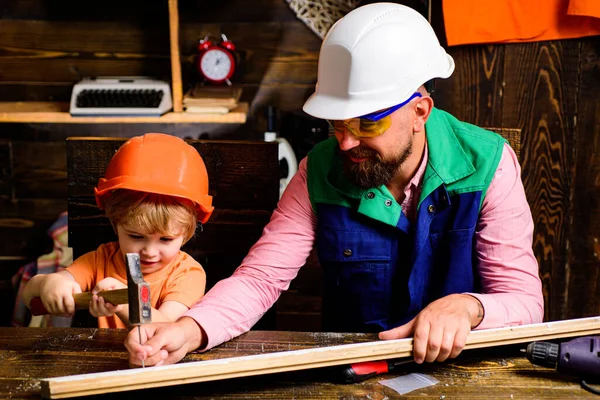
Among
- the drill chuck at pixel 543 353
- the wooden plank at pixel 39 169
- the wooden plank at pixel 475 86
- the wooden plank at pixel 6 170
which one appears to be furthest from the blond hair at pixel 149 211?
the wooden plank at pixel 6 170

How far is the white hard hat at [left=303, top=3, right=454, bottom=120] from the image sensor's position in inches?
65.0

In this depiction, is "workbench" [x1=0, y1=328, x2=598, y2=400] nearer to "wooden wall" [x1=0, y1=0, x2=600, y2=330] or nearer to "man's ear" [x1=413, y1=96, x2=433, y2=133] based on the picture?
"man's ear" [x1=413, y1=96, x2=433, y2=133]

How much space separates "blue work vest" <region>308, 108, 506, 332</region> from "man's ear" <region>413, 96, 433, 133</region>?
59 mm

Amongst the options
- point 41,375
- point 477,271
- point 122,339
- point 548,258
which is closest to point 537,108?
point 548,258

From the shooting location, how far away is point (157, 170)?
167cm

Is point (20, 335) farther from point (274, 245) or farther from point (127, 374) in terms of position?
point (274, 245)

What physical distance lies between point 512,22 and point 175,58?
1.50 meters

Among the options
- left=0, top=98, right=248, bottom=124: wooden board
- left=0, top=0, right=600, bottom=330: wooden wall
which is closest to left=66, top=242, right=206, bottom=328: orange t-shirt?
left=0, top=98, right=248, bottom=124: wooden board

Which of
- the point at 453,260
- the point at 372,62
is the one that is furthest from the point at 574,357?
the point at 372,62

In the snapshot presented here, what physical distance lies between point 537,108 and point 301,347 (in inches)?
76.3

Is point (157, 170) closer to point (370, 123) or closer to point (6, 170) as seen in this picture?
point (370, 123)

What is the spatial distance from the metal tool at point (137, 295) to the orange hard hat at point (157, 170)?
0.39m

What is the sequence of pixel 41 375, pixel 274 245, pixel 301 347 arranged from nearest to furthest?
pixel 41 375, pixel 301 347, pixel 274 245

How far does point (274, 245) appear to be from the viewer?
73.2 inches
